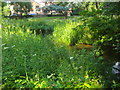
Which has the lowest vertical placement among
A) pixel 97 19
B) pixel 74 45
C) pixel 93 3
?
pixel 74 45

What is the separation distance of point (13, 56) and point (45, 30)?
432 cm

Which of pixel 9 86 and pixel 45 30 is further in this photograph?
pixel 45 30

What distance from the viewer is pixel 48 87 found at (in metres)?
1.46

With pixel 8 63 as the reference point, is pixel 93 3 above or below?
above

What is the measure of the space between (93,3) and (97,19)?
0.66 meters

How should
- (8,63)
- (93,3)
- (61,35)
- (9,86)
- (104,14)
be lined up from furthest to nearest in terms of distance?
1. (61,35)
2. (93,3)
3. (104,14)
4. (8,63)
5. (9,86)

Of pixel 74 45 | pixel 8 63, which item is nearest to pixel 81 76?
pixel 8 63

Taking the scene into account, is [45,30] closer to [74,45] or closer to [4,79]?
[74,45]

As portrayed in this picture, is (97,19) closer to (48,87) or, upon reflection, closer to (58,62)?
(58,62)

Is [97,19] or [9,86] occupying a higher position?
[97,19]

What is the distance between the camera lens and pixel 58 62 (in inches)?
84.0

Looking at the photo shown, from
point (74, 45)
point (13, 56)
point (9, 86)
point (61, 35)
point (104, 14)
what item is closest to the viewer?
point (9, 86)

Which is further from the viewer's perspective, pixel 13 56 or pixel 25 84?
pixel 13 56

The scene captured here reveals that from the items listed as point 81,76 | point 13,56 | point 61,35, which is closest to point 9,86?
point 13,56
